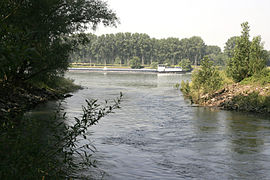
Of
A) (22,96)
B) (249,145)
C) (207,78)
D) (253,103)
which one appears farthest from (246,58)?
(22,96)

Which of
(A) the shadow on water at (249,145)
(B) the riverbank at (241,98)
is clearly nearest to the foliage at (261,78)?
(B) the riverbank at (241,98)

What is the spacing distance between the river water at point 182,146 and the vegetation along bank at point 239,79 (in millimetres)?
3485

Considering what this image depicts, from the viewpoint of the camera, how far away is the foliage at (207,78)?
98.1 feet

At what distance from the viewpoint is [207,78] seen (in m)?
30.3

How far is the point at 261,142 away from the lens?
15211 millimetres

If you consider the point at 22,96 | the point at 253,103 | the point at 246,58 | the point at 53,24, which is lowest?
the point at 253,103

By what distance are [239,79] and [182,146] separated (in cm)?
1922

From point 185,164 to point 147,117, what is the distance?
11.4 metres

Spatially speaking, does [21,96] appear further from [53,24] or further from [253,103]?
[253,103]

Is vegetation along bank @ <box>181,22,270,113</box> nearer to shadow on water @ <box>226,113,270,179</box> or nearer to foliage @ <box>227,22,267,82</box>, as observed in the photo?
foliage @ <box>227,22,267,82</box>

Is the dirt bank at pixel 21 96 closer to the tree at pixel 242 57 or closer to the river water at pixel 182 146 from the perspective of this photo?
the river water at pixel 182 146

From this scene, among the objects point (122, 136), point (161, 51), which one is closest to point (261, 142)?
point (122, 136)

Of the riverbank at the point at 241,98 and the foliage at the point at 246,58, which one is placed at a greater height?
the foliage at the point at 246,58

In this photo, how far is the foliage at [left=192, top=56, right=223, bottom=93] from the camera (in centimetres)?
2989
